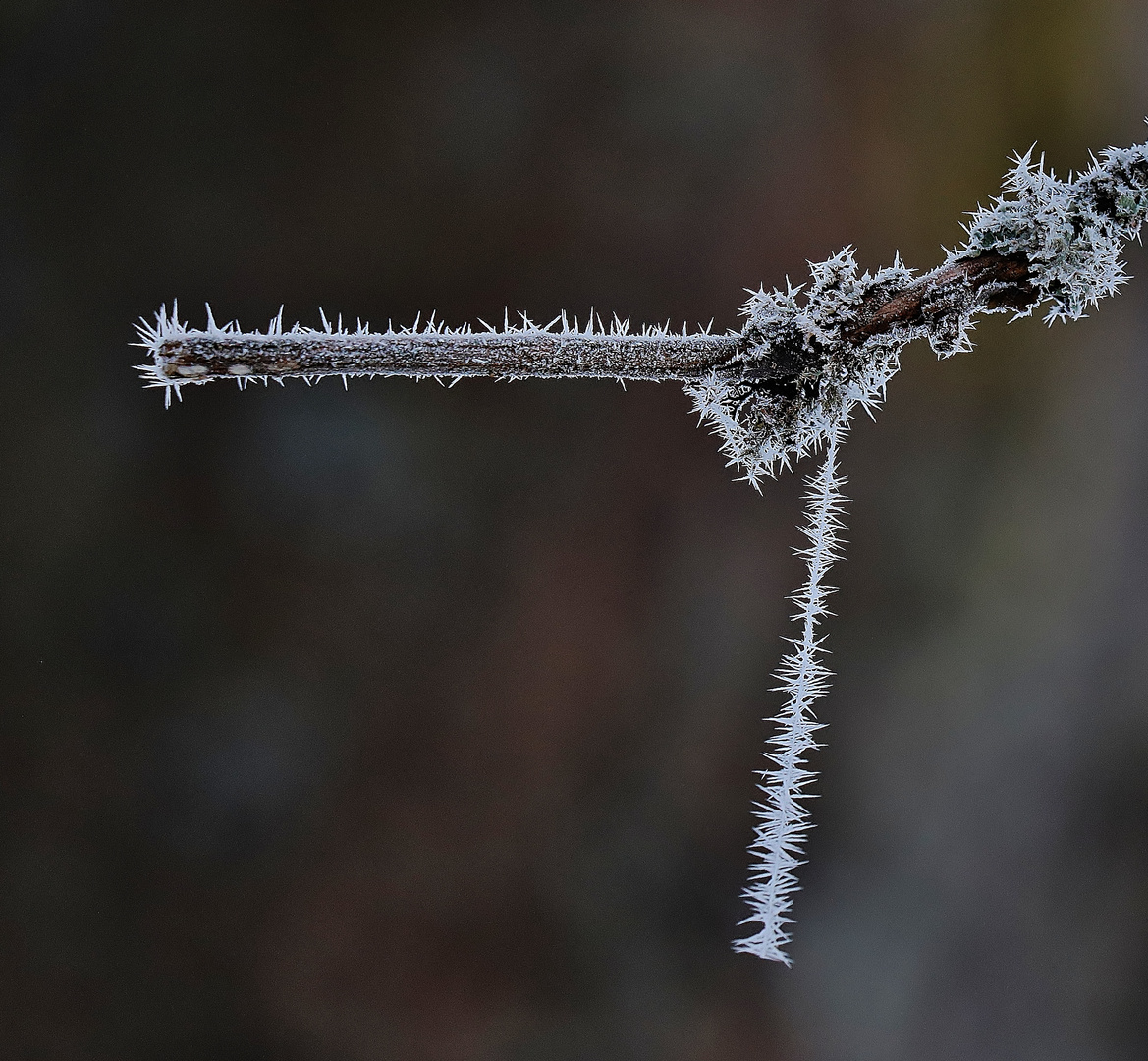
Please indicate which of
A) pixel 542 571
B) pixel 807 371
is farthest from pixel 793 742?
pixel 542 571

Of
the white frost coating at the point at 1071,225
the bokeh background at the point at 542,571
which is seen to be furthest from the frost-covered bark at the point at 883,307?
the bokeh background at the point at 542,571

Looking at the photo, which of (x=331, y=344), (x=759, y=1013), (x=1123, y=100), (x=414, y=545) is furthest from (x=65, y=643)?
(x=1123, y=100)

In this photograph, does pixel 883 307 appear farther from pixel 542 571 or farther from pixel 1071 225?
pixel 542 571

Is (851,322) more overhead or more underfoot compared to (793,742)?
more overhead

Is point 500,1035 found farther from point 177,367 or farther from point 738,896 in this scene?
point 177,367

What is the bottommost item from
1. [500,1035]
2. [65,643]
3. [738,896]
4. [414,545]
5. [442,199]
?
[500,1035]

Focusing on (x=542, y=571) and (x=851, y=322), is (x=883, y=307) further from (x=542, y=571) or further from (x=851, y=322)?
(x=542, y=571)

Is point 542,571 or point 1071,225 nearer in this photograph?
point 1071,225

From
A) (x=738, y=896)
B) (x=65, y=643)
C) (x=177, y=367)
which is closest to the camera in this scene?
(x=177, y=367)
